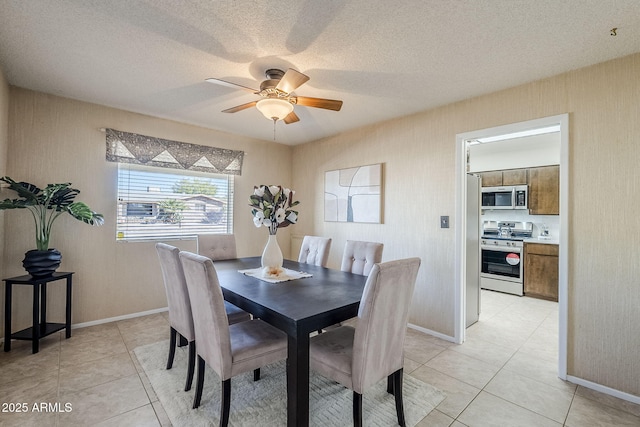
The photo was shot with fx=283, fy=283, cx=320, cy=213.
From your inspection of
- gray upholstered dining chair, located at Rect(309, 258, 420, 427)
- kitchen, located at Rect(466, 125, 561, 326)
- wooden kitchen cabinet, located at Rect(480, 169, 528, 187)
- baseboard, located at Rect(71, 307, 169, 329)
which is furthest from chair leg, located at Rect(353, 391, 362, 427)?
wooden kitchen cabinet, located at Rect(480, 169, 528, 187)

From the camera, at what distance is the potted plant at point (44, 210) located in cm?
251

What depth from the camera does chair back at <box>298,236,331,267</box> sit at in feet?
9.96

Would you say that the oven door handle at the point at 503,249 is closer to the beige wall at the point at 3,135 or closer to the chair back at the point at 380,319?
the chair back at the point at 380,319

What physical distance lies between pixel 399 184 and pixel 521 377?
6.95ft

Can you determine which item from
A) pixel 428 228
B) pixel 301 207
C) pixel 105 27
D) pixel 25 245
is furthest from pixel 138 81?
pixel 428 228

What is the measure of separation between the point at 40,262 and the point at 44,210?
52 centimetres

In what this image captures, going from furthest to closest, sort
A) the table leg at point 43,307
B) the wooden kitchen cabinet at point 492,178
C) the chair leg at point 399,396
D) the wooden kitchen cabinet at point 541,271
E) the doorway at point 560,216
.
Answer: the wooden kitchen cabinet at point 492,178, the wooden kitchen cabinet at point 541,271, the table leg at point 43,307, the doorway at point 560,216, the chair leg at point 399,396

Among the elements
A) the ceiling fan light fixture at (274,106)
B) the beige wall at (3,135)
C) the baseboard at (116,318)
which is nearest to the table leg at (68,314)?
the baseboard at (116,318)

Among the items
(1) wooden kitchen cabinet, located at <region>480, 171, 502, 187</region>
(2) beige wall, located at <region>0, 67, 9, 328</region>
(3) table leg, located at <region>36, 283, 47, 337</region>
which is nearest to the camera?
(2) beige wall, located at <region>0, 67, 9, 328</region>

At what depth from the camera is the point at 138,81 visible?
8.40 feet

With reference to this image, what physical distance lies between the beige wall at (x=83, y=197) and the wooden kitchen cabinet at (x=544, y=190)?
5383 mm

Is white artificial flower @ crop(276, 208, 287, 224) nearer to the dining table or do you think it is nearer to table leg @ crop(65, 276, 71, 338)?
the dining table

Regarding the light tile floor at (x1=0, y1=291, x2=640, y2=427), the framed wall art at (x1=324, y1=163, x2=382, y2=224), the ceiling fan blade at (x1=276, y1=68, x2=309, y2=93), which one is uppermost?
the ceiling fan blade at (x1=276, y1=68, x2=309, y2=93)

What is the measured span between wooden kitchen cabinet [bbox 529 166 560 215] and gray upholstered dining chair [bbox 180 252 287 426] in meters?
4.87
